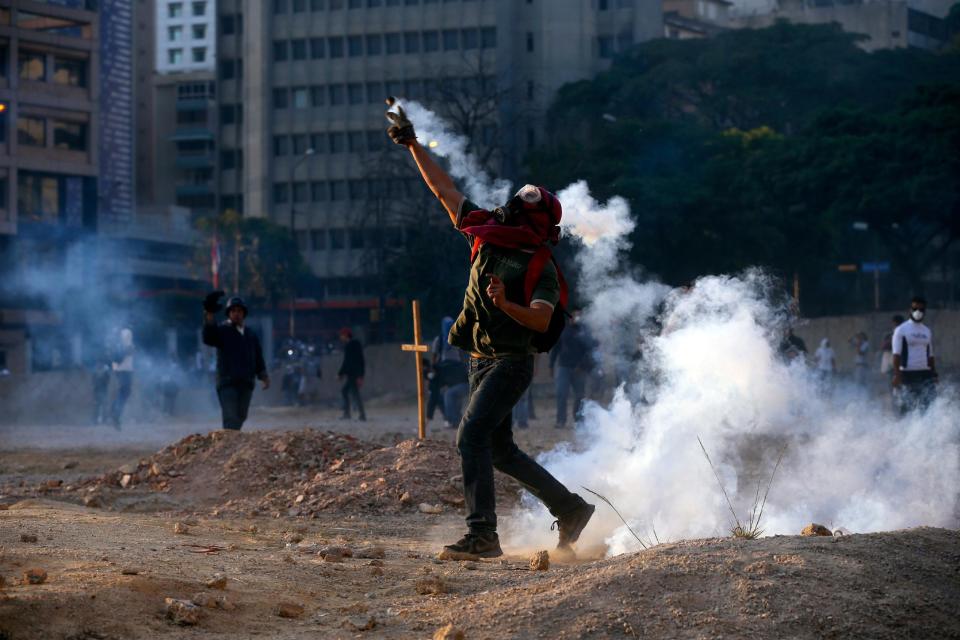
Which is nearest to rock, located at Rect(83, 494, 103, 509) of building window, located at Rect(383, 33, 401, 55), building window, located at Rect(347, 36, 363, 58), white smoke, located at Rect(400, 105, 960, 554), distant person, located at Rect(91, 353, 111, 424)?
white smoke, located at Rect(400, 105, 960, 554)

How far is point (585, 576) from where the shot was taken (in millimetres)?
5918

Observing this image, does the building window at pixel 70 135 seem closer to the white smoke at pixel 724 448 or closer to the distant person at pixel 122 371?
the distant person at pixel 122 371

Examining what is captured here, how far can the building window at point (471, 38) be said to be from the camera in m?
77.2

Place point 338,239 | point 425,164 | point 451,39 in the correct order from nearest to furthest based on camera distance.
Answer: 1. point 425,164
2. point 451,39
3. point 338,239

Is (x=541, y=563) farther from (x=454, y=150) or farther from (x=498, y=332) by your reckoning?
(x=454, y=150)

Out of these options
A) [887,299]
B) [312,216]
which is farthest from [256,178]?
[887,299]

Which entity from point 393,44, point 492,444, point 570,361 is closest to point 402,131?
point 492,444

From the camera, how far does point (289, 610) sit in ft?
19.3

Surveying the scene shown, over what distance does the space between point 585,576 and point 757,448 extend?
7679mm

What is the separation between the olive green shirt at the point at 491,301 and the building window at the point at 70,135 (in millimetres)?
57621

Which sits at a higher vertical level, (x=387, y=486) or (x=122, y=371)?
(x=387, y=486)

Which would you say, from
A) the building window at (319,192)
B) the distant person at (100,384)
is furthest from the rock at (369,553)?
the building window at (319,192)

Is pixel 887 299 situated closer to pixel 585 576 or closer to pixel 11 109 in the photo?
pixel 11 109

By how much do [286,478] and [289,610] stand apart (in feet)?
21.2
